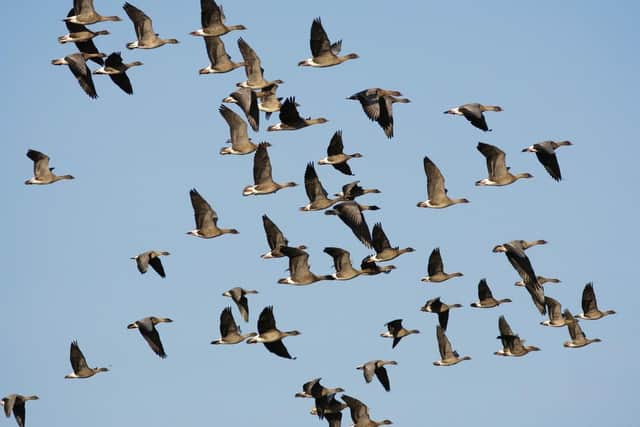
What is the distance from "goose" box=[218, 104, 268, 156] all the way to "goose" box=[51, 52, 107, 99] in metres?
3.92

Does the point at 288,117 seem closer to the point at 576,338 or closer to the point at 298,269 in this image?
the point at 298,269

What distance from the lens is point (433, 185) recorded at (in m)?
51.8

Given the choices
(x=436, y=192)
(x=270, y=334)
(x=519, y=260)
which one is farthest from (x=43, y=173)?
(x=519, y=260)

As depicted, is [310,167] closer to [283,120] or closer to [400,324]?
[283,120]

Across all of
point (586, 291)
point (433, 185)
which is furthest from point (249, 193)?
point (586, 291)

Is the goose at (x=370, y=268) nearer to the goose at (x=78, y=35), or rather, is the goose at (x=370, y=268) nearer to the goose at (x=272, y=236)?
the goose at (x=272, y=236)

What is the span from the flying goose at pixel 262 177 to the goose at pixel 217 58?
349 cm

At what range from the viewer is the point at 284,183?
52125 mm

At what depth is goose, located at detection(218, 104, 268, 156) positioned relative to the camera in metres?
51.3

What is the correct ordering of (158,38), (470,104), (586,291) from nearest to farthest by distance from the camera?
(470,104), (158,38), (586,291)

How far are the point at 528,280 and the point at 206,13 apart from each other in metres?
12.1

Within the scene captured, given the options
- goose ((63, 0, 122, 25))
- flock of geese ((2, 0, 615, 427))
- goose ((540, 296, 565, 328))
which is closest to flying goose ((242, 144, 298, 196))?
flock of geese ((2, 0, 615, 427))

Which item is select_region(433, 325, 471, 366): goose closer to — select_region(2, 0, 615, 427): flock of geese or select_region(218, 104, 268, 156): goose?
select_region(2, 0, 615, 427): flock of geese

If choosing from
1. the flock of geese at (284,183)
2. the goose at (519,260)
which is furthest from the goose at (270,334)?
the goose at (519,260)
